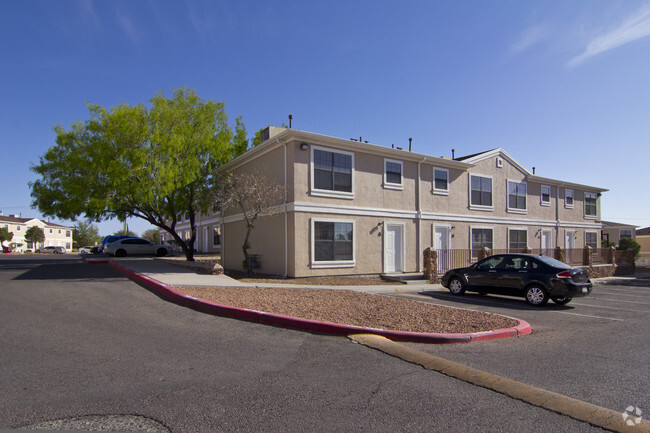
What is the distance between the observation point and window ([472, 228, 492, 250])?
852 inches

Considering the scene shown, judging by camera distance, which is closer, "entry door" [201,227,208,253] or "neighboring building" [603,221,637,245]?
"entry door" [201,227,208,253]

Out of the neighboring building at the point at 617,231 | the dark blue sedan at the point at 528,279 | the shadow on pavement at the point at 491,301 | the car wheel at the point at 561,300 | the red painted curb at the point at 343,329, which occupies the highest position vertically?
the neighboring building at the point at 617,231

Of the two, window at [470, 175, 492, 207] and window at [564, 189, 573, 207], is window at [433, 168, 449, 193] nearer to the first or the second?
window at [470, 175, 492, 207]

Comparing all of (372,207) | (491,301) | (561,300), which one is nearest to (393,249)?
(372,207)

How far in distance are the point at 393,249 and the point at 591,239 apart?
64.3ft

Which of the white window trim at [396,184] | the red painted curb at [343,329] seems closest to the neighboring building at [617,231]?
the white window trim at [396,184]

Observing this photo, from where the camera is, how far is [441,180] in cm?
2020

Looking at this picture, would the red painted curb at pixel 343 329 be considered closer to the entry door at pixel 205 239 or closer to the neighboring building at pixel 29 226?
the entry door at pixel 205 239

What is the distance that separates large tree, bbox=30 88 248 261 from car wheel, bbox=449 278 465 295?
9.63 metres

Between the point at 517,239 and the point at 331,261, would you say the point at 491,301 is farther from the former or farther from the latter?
the point at 517,239

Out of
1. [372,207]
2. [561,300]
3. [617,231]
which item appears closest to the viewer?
[561,300]

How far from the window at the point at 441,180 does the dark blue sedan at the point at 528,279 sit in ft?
24.0

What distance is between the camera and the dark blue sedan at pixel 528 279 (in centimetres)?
1102

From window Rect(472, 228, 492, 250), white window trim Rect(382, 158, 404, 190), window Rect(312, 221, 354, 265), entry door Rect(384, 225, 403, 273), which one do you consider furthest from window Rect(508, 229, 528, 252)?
window Rect(312, 221, 354, 265)
